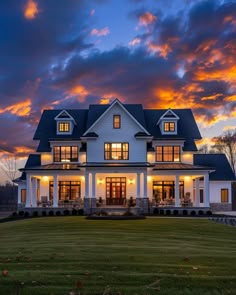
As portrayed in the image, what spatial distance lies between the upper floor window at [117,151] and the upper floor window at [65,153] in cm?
375

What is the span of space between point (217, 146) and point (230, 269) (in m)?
84.3

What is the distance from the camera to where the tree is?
87088 millimetres

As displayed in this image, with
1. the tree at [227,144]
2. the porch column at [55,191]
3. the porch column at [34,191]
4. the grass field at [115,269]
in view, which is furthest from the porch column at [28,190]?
the tree at [227,144]

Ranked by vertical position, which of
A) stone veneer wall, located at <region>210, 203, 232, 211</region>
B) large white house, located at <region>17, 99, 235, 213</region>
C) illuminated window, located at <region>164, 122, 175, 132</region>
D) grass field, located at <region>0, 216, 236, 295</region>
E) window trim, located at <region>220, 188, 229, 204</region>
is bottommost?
stone veneer wall, located at <region>210, 203, 232, 211</region>

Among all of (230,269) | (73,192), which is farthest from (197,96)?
(230,269)

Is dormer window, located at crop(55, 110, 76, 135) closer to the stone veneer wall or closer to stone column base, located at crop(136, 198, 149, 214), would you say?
stone column base, located at crop(136, 198, 149, 214)

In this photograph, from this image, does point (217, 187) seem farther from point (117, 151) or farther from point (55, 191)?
point (55, 191)

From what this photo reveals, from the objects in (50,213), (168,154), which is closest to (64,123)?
(50,213)

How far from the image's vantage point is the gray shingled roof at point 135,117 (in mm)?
40281

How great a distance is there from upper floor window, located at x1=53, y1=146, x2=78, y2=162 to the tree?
177ft

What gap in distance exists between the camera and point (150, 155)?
39688 mm

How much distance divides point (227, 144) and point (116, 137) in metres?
57.0

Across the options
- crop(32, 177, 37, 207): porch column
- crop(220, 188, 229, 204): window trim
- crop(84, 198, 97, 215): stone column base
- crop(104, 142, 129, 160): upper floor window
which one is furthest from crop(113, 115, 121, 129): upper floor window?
crop(220, 188, 229, 204): window trim

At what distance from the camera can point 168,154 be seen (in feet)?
131
